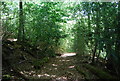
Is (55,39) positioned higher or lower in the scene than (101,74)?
higher

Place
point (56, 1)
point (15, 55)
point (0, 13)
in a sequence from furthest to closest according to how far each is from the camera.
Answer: point (56, 1) → point (15, 55) → point (0, 13)

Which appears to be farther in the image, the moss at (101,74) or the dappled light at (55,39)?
the moss at (101,74)

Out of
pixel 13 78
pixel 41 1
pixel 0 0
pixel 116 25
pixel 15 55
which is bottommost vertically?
pixel 13 78

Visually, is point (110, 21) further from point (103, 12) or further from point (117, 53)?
point (117, 53)

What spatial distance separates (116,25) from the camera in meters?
4.49

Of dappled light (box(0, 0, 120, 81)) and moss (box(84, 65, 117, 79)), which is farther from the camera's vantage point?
moss (box(84, 65, 117, 79))

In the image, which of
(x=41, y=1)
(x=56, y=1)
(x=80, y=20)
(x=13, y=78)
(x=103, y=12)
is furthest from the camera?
(x=56, y=1)

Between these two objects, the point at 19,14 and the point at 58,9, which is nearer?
the point at 19,14

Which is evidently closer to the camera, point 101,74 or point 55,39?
point 101,74

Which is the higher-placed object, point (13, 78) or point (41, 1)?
point (41, 1)

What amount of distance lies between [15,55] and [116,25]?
5.38 metres

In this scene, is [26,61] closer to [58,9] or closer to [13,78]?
[13,78]

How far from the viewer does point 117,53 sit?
441 centimetres

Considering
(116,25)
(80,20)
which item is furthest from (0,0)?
(116,25)
